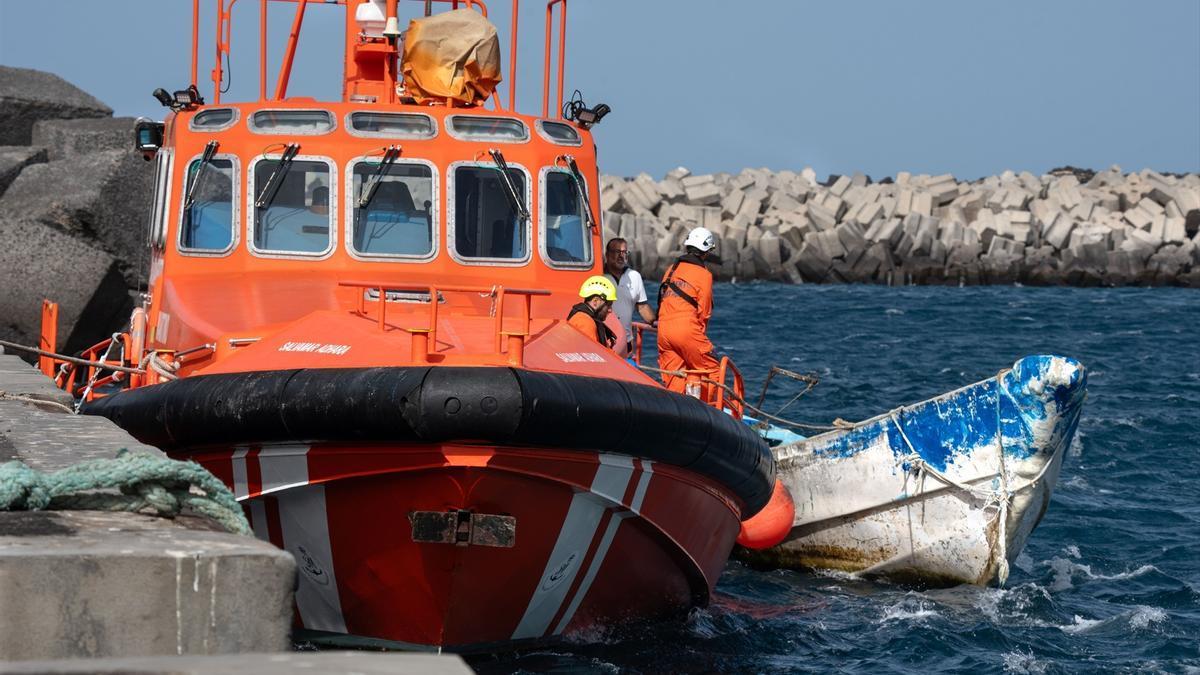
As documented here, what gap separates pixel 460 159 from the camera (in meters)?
7.32

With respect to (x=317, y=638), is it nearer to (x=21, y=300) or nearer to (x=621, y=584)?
(x=621, y=584)

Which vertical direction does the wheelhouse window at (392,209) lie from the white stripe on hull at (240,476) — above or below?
above

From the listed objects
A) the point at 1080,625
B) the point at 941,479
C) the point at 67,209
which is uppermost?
the point at 67,209

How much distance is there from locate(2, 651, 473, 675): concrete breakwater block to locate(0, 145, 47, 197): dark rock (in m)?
13.8

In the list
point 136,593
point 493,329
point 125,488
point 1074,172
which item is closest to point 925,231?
point 1074,172

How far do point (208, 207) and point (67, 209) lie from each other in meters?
7.39

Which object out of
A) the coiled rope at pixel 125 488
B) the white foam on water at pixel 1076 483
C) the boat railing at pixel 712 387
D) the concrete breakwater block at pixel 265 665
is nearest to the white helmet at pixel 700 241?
the boat railing at pixel 712 387

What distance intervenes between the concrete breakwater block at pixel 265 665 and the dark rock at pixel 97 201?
39.4 feet

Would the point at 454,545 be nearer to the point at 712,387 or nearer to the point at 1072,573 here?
the point at 712,387

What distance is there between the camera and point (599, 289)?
22.4ft

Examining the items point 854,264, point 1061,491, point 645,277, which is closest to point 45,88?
point 1061,491

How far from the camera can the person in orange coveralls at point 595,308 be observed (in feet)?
22.2

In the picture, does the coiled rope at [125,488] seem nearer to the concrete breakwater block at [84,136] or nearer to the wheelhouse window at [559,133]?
the wheelhouse window at [559,133]

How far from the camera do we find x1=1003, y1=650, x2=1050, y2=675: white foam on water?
6875 mm
